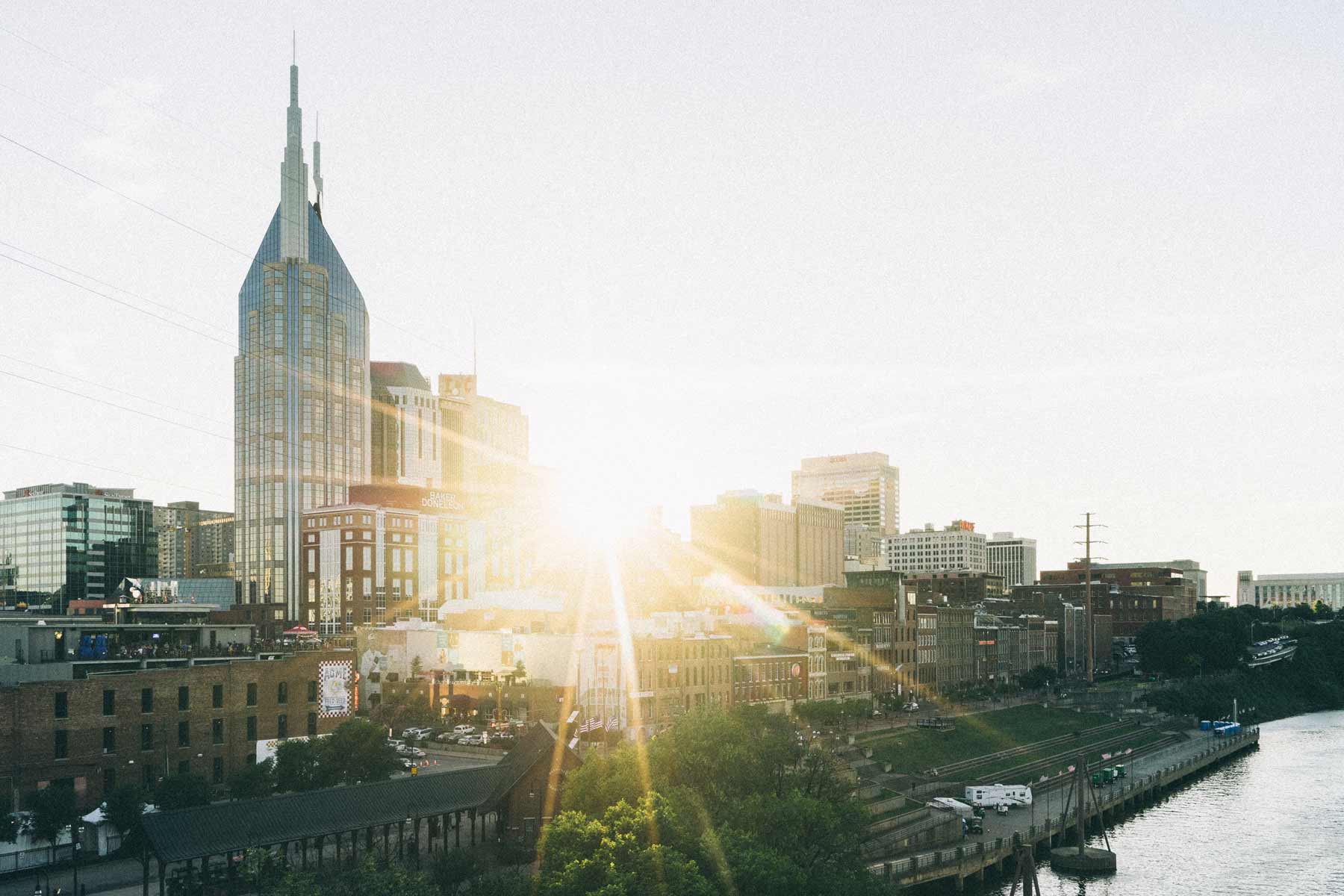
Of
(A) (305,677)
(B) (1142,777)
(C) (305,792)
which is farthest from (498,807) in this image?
(B) (1142,777)

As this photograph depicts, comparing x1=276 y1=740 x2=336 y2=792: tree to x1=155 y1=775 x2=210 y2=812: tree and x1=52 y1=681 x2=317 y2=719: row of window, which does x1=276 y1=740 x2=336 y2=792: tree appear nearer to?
x1=155 y1=775 x2=210 y2=812: tree

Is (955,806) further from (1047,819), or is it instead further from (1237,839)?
(1237,839)

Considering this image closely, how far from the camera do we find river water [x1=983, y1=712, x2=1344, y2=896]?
8550cm

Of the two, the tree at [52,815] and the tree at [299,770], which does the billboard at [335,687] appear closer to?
the tree at [299,770]

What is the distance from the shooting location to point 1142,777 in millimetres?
128625

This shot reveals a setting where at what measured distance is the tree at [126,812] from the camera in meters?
72.1

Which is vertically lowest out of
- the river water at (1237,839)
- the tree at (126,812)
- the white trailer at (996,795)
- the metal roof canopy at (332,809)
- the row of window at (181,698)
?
the river water at (1237,839)

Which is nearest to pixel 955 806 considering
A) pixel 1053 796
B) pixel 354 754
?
pixel 1053 796

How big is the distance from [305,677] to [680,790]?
44.4 meters

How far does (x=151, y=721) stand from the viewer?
82125 mm

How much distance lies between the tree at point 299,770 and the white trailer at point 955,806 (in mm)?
51024

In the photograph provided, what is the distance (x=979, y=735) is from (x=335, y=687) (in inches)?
3150

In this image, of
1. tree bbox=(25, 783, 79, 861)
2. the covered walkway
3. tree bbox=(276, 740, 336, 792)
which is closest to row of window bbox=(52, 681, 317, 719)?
tree bbox=(25, 783, 79, 861)

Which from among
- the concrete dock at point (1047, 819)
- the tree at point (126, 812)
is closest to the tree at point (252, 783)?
the tree at point (126, 812)
